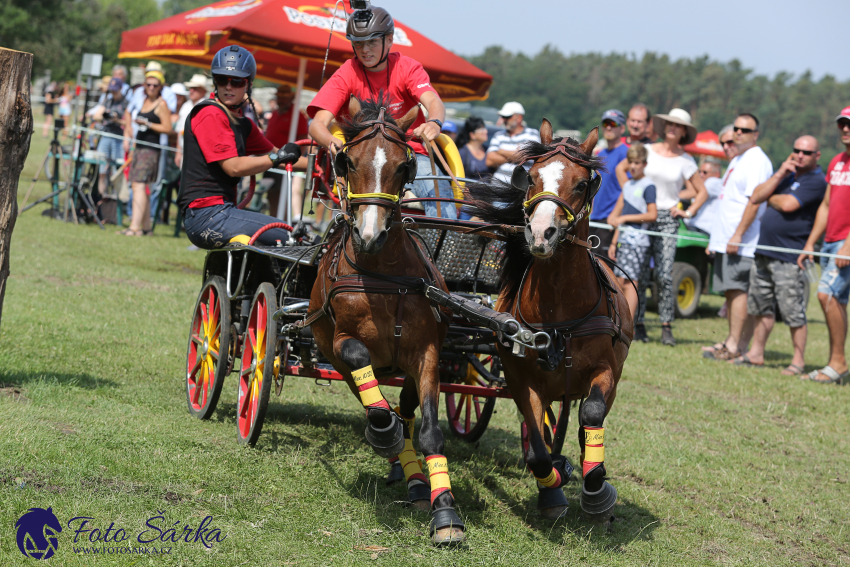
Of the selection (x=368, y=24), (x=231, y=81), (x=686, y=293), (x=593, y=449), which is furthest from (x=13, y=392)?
(x=686, y=293)

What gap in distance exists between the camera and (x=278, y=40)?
10.9 m

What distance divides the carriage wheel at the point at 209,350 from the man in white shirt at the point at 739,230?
592 cm

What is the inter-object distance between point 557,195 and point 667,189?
6.62m

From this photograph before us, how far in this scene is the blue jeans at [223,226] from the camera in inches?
213

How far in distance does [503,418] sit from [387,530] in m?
2.88

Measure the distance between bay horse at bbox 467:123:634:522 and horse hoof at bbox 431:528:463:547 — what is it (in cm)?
56

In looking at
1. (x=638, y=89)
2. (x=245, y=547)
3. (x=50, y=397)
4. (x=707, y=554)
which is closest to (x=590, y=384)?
(x=707, y=554)

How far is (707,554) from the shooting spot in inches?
166

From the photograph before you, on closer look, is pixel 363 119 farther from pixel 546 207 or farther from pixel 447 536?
pixel 447 536

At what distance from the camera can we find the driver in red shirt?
4805 millimetres

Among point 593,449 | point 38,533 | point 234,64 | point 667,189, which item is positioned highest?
point 234,64

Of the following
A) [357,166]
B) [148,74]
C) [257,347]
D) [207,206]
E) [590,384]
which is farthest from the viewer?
[148,74]

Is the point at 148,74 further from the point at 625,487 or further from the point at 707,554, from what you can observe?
the point at 707,554

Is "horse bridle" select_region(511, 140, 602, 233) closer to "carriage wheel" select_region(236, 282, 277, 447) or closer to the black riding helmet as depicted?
the black riding helmet
